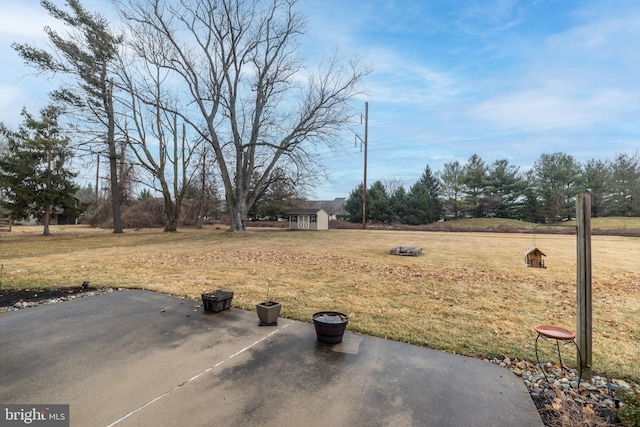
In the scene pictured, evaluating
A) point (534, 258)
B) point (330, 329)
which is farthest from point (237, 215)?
point (330, 329)

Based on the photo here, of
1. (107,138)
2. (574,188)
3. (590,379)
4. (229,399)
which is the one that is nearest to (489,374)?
(590,379)

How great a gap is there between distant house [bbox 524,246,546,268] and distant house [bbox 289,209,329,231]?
1953cm

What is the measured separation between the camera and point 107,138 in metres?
16.6

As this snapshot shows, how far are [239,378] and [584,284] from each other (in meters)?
3.14

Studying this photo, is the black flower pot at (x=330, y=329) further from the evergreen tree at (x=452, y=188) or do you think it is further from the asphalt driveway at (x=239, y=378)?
the evergreen tree at (x=452, y=188)

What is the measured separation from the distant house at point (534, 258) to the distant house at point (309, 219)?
19.5 m

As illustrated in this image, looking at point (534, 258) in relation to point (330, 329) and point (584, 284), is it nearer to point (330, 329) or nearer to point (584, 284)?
point (584, 284)

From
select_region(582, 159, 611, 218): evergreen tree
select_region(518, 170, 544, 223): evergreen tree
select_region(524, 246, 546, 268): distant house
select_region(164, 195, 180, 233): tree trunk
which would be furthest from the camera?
select_region(518, 170, 544, 223): evergreen tree

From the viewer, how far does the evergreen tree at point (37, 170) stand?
1498 centimetres

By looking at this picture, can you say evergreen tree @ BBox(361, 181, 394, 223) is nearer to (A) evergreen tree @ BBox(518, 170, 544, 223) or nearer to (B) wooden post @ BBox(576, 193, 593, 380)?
(A) evergreen tree @ BBox(518, 170, 544, 223)

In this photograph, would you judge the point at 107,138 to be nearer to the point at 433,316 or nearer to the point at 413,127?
the point at 433,316

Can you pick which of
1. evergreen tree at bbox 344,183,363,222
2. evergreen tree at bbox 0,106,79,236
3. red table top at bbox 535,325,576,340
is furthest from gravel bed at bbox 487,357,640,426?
evergreen tree at bbox 344,183,363,222

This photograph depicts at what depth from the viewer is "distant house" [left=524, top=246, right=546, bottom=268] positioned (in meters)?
8.02

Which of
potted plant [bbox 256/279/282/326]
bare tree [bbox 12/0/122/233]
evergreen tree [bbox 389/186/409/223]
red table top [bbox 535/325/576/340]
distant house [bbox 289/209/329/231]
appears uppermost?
bare tree [bbox 12/0/122/233]
